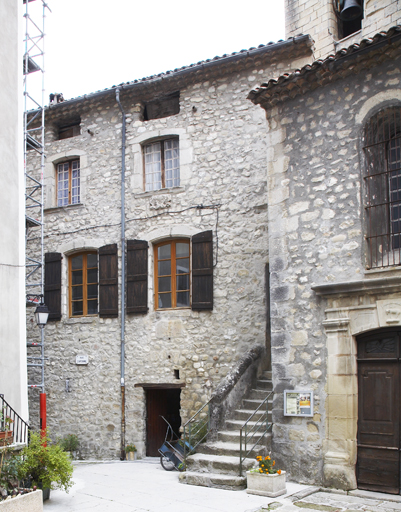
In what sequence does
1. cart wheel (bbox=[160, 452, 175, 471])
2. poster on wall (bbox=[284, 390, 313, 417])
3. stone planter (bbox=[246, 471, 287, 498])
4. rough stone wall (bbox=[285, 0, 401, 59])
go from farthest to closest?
rough stone wall (bbox=[285, 0, 401, 59]) < cart wheel (bbox=[160, 452, 175, 471]) < poster on wall (bbox=[284, 390, 313, 417]) < stone planter (bbox=[246, 471, 287, 498])

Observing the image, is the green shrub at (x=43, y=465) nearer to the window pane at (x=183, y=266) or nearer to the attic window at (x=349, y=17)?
the window pane at (x=183, y=266)

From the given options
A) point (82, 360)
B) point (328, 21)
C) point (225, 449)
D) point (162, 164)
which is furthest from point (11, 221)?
point (328, 21)

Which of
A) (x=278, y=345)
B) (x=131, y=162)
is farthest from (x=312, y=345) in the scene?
(x=131, y=162)

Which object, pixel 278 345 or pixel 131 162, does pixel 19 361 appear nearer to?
pixel 278 345

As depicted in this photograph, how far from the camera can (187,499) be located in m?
7.34

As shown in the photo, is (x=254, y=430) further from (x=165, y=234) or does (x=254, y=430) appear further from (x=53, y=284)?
(x=53, y=284)

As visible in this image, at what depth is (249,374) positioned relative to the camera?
31.9ft

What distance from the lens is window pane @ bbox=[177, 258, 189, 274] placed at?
11.3m

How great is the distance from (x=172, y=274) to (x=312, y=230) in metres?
3.98

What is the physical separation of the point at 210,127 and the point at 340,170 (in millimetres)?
4067

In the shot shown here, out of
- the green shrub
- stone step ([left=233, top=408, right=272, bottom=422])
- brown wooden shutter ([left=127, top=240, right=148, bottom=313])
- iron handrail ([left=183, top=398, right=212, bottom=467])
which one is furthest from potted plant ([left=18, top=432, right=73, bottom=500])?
brown wooden shutter ([left=127, top=240, right=148, bottom=313])

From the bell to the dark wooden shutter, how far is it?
7830mm

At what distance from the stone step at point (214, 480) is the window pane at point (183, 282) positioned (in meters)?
3.94

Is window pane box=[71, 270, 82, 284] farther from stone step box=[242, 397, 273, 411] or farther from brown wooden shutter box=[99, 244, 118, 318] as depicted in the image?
stone step box=[242, 397, 273, 411]
